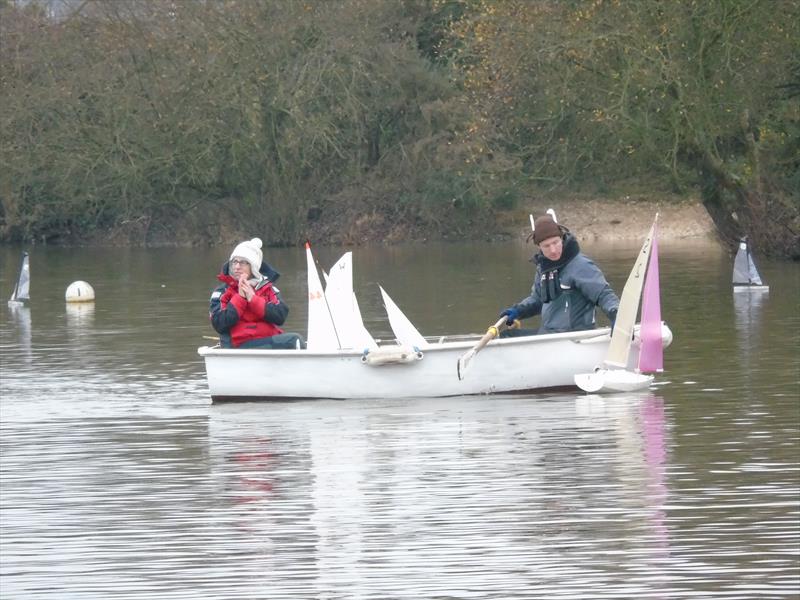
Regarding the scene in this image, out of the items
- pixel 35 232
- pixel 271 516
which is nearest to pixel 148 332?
pixel 271 516

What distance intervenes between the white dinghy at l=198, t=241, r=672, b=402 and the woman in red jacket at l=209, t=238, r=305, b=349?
28 centimetres

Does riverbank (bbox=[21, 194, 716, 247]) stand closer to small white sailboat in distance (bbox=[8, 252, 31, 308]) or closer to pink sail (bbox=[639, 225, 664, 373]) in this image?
small white sailboat in distance (bbox=[8, 252, 31, 308])

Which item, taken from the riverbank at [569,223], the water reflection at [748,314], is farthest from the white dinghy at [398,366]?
the riverbank at [569,223]

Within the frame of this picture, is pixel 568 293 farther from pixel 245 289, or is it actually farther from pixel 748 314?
pixel 748 314

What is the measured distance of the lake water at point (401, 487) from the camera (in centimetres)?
939

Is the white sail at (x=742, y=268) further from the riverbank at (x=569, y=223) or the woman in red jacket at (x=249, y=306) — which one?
the riverbank at (x=569, y=223)

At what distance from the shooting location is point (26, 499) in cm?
1209

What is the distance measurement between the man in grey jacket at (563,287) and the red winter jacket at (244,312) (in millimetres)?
2151

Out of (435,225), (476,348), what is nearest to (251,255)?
(476,348)

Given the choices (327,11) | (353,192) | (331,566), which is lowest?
(331,566)

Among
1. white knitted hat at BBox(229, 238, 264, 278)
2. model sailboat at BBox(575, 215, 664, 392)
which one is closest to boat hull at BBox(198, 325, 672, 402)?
model sailboat at BBox(575, 215, 664, 392)

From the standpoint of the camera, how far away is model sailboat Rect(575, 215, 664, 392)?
16.0 meters

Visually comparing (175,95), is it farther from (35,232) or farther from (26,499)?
(26,499)

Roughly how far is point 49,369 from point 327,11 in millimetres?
32774
